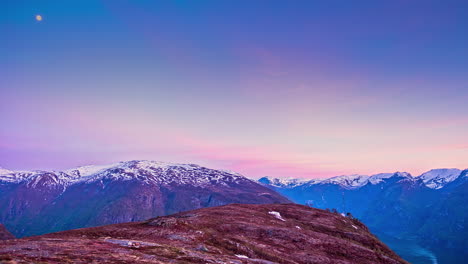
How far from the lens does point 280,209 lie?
96.8m

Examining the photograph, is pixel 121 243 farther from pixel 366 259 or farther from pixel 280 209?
pixel 280 209

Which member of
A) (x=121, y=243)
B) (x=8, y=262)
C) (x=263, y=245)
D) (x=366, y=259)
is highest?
(x=8, y=262)

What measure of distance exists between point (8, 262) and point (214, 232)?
35809mm

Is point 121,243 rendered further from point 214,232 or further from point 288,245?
point 288,245

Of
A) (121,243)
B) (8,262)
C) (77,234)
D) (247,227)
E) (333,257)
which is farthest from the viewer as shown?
(247,227)

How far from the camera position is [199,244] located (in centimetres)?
4306

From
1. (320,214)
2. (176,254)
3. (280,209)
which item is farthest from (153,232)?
(320,214)

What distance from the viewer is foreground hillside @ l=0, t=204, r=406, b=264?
29.2 metres

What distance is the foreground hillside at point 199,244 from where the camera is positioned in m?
29.2

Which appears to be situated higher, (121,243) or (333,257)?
(121,243)

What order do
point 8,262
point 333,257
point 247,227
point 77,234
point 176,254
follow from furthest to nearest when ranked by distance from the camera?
1. point 247,227
2. point 333,257
3. point 77,234
4. point 176,254
5. point 8,262

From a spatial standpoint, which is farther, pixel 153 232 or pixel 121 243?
pixel 153 232

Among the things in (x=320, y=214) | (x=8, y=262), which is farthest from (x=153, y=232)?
(x=320, y=214)

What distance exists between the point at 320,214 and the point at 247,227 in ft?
140
